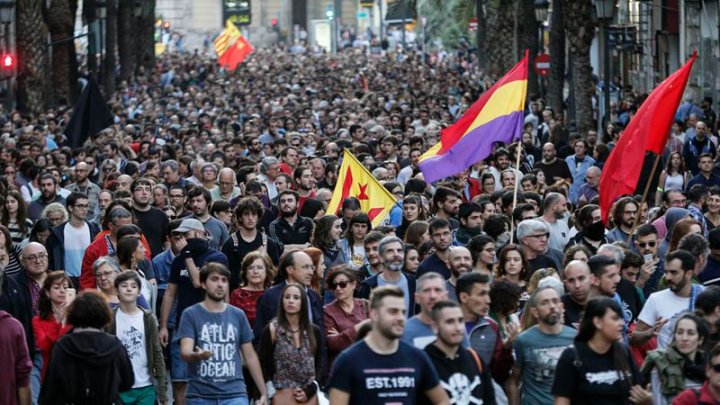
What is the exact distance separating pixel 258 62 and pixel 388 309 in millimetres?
69572

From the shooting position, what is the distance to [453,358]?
8.90m

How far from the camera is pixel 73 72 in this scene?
49.8 m

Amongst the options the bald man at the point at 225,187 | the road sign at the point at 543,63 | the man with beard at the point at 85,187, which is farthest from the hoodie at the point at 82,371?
the road sign at the point at 543,63

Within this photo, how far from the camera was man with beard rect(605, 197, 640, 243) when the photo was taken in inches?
570

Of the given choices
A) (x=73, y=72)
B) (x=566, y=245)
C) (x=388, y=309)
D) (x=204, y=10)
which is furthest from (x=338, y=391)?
(x=204, y=10)

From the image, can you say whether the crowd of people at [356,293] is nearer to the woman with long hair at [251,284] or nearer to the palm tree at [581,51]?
the woman with long hair at [251,284]

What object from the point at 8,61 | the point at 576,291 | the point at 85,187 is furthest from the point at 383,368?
the point at 8,61

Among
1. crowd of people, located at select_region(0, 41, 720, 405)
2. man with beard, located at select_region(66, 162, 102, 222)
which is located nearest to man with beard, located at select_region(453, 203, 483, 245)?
crowd of people, located at select_region(0, 41, 720, 405)

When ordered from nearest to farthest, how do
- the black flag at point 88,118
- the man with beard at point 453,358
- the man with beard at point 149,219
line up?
the man with beard at point 453,358 → the man with beard at point 149,219 → the black flag at point 88,118

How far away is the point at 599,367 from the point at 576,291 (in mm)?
1501

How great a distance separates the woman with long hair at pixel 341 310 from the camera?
11.5m

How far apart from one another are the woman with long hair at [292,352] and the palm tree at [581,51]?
71.0 ft

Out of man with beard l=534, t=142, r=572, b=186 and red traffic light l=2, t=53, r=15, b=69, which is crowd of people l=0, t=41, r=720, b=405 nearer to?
man with beard l=534, t=142, r=572, b=186

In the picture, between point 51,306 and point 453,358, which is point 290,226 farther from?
point 453,358
